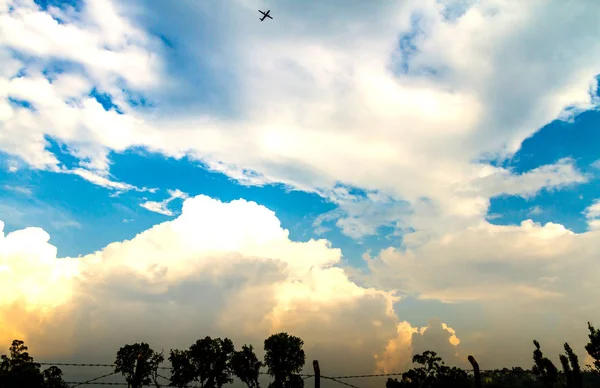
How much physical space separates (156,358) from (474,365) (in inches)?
2467

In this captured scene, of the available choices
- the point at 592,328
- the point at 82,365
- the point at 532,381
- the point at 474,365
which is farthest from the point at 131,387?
the point at 532,381

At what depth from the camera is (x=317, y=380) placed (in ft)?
63.1

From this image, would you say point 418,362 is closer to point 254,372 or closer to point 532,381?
point 254,372

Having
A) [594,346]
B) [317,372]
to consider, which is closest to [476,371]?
[317,372]

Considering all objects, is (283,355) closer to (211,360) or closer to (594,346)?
(211,360)

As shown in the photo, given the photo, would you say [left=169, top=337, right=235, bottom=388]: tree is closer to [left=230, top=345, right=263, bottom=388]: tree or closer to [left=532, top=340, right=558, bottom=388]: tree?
[left=230, top=345, right=263, bottom=388]: tree

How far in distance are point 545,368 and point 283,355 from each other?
52625 mm

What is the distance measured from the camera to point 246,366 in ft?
232

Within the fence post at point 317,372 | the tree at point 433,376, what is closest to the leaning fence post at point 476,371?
the fence post at point 317,372

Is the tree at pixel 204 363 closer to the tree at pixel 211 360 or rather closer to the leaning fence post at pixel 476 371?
the tree at pixel 211 360

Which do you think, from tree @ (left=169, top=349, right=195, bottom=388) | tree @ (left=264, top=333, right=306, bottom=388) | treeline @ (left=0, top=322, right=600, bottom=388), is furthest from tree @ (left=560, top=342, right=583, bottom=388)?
tree @ (left=169, top=349, right=195, bottom=388)

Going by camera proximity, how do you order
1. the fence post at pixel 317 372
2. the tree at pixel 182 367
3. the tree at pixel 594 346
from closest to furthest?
the fence post at pixel 317 372
the tree at pixel 594 346
the tree at pixel 182 367

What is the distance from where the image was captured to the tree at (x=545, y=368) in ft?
234

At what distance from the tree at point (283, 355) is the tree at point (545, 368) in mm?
46252
